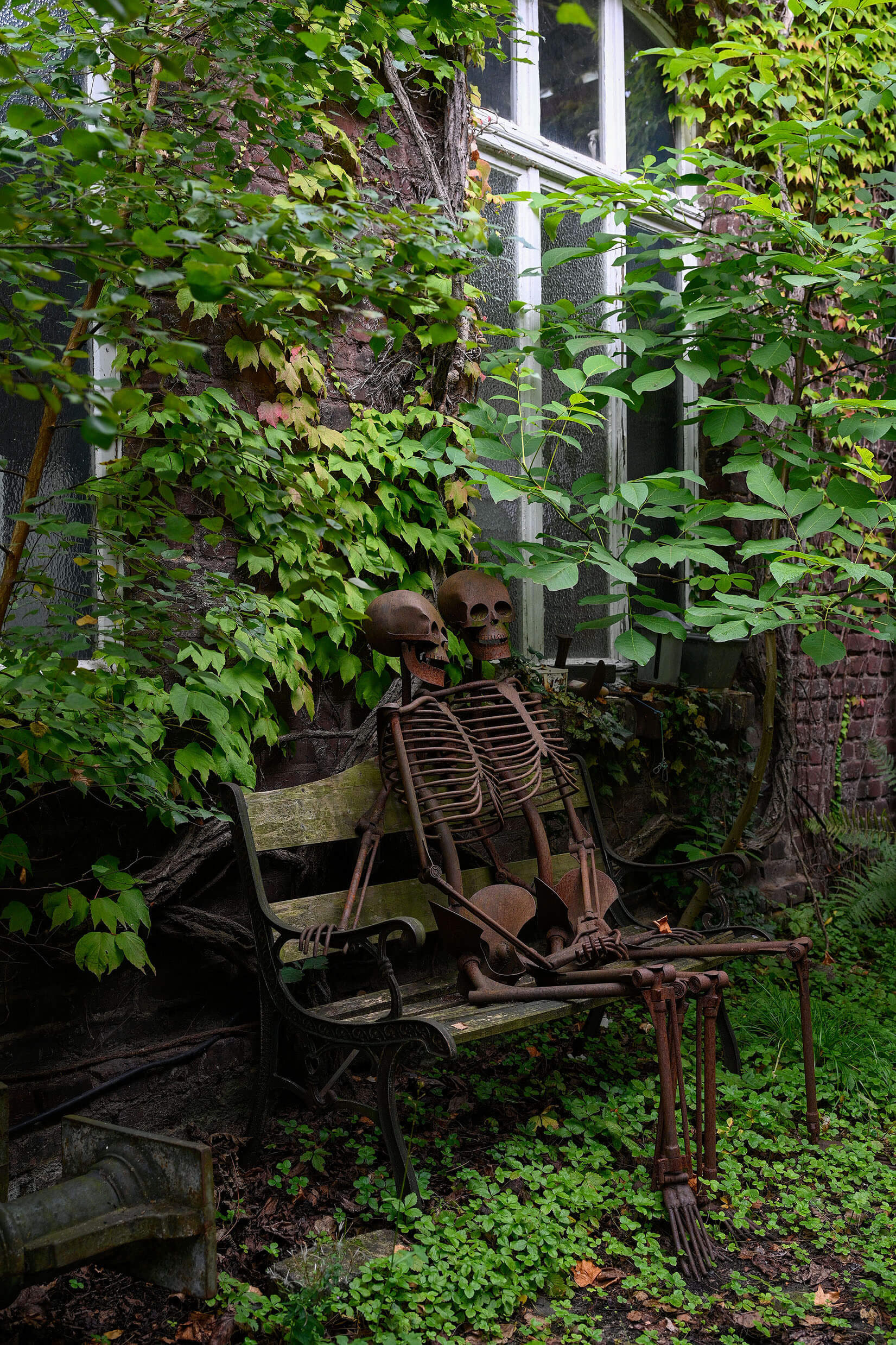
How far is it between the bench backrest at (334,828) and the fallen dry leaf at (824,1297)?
1.36 metres

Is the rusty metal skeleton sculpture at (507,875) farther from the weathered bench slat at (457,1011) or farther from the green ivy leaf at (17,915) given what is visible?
the green ivy leaf at (17,915)

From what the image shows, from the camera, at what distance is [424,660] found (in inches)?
128

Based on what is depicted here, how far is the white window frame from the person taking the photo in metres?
4.29

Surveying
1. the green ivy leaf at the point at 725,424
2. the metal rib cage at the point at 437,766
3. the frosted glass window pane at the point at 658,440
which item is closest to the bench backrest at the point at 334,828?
the metal rib cage at the point at 437,766

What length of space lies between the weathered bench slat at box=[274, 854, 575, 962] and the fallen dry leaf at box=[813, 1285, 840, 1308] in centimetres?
131

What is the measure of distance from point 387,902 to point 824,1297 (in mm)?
1467

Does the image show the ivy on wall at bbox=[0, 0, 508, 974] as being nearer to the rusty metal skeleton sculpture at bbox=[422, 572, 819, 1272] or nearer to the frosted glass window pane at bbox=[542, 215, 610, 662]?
the rusty metal skeleton sculpture at bbox=[422, 572, 819, 1272]

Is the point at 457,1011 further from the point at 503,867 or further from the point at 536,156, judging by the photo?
the point at 536,156

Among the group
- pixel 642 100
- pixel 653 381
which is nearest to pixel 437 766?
pixel 653 381

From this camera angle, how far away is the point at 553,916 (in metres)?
3.06

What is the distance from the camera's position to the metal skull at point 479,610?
11.0 ft

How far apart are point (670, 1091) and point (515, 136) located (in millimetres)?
3741

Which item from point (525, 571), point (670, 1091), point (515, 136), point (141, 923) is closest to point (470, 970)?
point (670, 1091)

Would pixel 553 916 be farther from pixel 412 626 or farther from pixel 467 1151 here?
pixel 412 626
